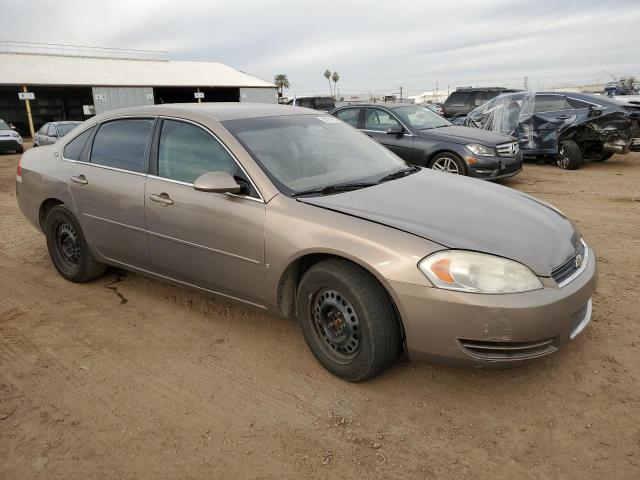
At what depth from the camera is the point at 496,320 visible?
245 cm

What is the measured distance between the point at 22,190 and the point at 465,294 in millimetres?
4411

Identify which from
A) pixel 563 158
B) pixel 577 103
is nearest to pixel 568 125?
pixel 577 103

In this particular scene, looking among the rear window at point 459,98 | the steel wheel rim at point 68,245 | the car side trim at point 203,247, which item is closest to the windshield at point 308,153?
the car side trim at point 203,247

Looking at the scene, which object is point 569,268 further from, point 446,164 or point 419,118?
point 419,118

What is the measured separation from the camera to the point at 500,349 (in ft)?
8.33

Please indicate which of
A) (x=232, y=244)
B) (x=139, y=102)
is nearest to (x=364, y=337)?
(x=232, y=244)

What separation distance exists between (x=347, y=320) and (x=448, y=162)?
6.31 metres

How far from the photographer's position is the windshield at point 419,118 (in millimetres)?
9071

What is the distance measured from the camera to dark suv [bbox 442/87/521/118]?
1808 centimetres

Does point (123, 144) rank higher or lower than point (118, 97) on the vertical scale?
lower

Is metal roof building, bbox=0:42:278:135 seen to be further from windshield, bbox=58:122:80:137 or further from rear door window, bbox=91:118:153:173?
rear door window, bbox=91:118:153:173

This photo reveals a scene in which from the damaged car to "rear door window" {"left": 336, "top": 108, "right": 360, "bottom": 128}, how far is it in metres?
3.97

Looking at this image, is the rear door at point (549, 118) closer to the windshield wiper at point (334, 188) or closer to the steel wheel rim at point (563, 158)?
the steel wheel rim at point (563, 158)

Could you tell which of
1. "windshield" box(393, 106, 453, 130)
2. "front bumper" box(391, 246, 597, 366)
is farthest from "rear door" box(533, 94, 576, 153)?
"front bumper" box(391, 246, 597, 366)
